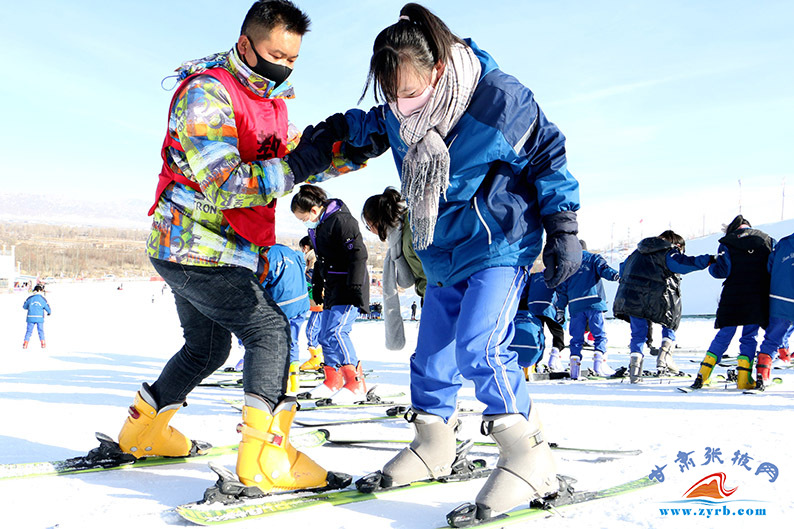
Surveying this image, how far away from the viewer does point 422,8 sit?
2188 mm

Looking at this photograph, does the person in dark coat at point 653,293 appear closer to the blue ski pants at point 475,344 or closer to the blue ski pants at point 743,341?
the blue ski pants at point 743,341

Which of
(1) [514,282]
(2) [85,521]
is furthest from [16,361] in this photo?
(1) [514,282]

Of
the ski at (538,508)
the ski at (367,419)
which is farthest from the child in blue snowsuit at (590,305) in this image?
the ski at (538,508)

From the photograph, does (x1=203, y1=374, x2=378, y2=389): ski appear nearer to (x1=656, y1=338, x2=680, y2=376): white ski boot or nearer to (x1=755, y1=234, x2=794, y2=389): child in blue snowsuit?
(x1=656, y1=338, x2=680, y2=376): white ski boot

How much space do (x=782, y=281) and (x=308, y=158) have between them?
512 centimetres

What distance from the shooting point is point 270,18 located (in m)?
2.30

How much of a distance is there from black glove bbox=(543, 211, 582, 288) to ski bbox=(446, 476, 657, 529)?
79cm

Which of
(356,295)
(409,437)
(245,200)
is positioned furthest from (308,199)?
(245,200)

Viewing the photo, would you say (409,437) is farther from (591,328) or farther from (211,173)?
(591,328)

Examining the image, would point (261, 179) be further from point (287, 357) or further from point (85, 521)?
point (85, 521)

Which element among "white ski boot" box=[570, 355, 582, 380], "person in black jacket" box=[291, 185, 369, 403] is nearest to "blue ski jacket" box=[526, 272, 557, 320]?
"white ski boot" box=[570, 355, 582, 380]

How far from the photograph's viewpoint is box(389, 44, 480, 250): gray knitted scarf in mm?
2143

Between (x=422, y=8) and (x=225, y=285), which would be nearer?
(x=422, y=8)

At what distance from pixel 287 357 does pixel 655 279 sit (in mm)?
5966
